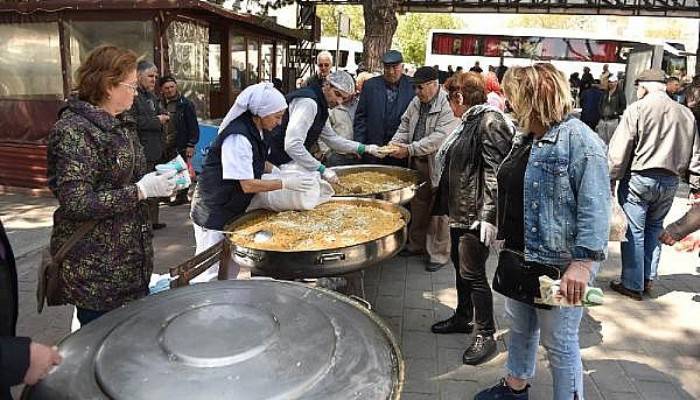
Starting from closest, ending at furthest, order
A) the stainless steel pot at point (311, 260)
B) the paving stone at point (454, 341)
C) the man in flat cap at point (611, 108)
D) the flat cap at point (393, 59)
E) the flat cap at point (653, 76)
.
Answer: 1. the stainless steel pot at point (311, 260)
2. the paving stone at point (454, 341)
3. the flat cap at point (653, 76)
4. the flat cap at point (393, 59)
5. the man in flat cap at point (611, 108)

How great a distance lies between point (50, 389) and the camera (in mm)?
1400

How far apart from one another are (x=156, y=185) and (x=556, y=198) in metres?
1.77

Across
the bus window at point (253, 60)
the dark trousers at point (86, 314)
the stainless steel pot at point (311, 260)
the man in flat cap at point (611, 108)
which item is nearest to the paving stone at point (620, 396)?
the stainless steel pot at point (311, 260)

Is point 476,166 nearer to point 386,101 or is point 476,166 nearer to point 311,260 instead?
point 311,260

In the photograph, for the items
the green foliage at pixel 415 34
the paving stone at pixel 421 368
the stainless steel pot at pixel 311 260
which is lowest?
the paving stone at pixel 421 368

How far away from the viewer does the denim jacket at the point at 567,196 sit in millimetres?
2307

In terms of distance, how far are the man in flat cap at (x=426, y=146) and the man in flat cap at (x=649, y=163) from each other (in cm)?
149

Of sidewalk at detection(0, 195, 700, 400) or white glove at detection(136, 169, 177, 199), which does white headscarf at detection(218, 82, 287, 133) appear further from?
sidewalk at detection(0, 195, 700, 400)

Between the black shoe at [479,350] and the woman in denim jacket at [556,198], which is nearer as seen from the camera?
the woman in denim jacket at [556,198]

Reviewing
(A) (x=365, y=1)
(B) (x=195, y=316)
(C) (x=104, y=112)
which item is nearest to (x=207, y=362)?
(B) (x=195, y=316)

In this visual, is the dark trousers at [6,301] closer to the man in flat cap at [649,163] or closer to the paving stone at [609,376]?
the paving stone at [609,376]

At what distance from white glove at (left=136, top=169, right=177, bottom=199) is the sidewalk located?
1.87m

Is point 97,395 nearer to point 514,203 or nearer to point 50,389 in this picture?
point 50,389

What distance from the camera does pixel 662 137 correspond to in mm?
4430
